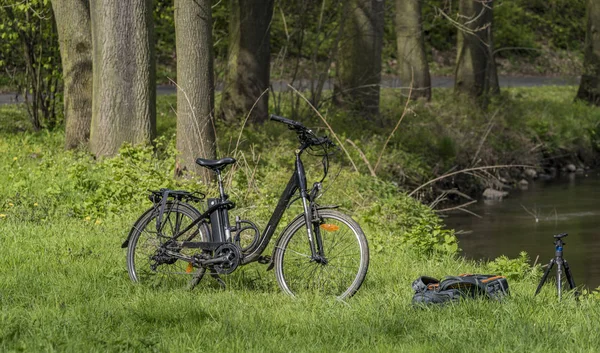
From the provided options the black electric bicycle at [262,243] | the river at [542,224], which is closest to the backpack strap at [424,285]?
the black electric bicycle at [262,243]

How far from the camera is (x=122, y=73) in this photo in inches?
546

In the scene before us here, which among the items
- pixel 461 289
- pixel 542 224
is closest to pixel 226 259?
pixel 461 289

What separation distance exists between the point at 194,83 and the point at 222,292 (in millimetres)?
5724

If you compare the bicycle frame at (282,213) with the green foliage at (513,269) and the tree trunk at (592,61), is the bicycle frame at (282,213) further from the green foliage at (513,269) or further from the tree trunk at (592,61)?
the tree trunk at (592,61)

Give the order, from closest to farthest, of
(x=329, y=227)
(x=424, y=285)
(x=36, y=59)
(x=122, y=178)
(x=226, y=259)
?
(x=424, y=285) → (x=329, y=227) → (x=226, y=259) → (x=122, y=178) → (x=36, y=59)

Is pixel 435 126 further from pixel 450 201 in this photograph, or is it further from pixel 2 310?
pixel 2 310

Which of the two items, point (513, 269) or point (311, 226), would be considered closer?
point (311, 226)

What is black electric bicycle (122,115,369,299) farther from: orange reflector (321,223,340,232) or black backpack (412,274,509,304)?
black backpack (412,274,509,304)

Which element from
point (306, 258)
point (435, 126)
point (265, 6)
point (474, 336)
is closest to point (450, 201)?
point (435, 126)

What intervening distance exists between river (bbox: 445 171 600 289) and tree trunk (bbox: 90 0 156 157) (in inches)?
181

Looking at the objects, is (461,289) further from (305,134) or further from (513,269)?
(513,269)

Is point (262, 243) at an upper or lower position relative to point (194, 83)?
lower

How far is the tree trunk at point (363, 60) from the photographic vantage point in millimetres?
19219

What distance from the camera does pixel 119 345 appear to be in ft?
19.7
